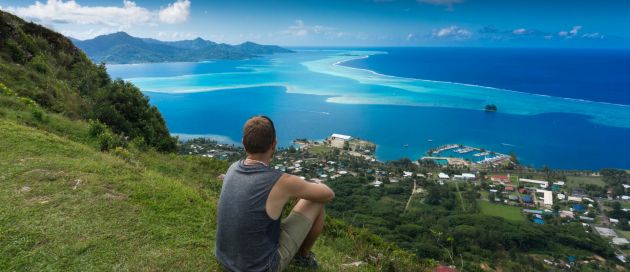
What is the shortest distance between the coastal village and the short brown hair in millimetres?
18295

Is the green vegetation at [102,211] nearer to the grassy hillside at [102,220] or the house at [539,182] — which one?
the grassy hillside at [102,220]

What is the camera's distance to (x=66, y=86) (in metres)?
13.3

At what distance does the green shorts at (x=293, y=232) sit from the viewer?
3.38 metres

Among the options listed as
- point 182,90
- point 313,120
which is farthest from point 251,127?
point 182,90

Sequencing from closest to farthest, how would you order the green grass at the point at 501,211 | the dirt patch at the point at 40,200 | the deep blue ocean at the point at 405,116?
the dirt patch at the point at 40,200, the green grass at the point at 501,211, the deep blue ocean at the point at 405,116

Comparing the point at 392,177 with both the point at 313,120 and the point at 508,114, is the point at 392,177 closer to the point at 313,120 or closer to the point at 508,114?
the point at 313,120

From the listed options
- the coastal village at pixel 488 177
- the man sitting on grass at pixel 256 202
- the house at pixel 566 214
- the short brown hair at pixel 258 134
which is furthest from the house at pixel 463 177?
the short brown hair at pixel 258 134

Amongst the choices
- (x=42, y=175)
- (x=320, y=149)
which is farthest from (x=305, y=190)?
(x=320, y=149)

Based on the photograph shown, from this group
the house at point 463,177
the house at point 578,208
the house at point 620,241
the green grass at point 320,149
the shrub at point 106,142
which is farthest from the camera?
the green grass at point 320,149

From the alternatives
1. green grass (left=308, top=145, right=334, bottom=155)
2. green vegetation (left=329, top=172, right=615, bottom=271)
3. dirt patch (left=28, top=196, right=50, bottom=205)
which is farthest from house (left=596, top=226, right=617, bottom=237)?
dirt patch (left=28, top=196, right=50, bottom=205)

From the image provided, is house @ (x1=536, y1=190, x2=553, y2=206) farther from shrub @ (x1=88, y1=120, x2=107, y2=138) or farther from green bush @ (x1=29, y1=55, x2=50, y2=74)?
green bush @ (x1=29, y1=55, x2=50, y2=74)

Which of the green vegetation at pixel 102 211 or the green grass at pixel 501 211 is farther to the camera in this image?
the green grass at pixel 501 211

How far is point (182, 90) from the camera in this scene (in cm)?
8494

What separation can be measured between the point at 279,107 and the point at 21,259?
61567 mm
